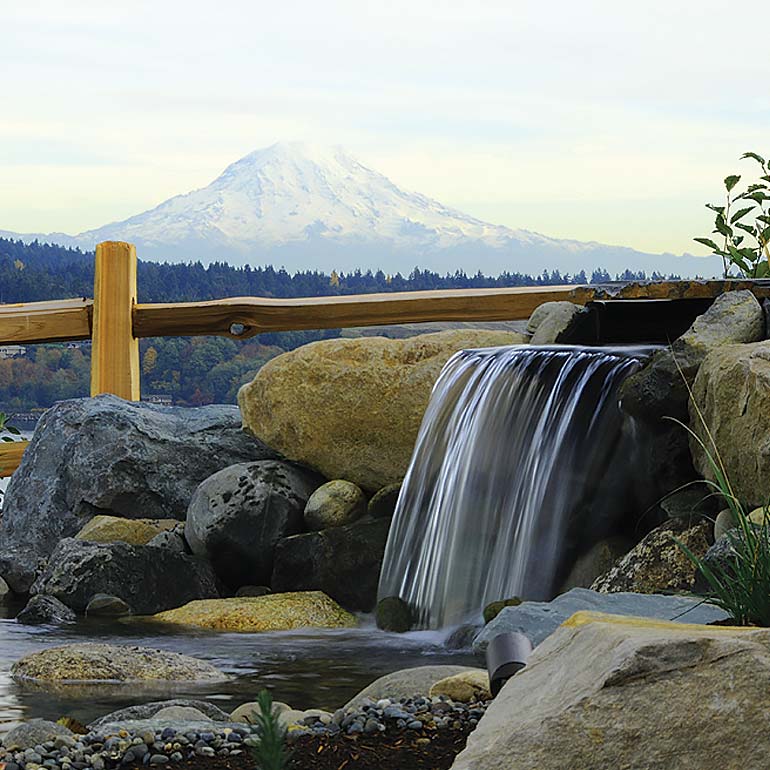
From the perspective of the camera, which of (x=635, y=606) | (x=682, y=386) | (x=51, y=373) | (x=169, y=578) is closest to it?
(x=635, y=606)

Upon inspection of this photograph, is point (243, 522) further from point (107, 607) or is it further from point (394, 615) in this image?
point (394, 615)

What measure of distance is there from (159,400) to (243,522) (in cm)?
209

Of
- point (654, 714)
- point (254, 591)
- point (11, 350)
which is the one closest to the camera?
point (654, 714)

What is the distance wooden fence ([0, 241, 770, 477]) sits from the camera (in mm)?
8117

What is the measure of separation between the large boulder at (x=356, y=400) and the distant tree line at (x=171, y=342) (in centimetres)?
169

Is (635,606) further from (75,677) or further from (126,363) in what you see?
(126,363)

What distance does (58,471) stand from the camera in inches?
312

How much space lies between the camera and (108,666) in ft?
15.3

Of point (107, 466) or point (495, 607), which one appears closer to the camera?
point (495, 607)

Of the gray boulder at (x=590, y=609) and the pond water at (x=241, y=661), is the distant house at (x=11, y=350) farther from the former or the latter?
the gray boulder at (x=590, y=609)

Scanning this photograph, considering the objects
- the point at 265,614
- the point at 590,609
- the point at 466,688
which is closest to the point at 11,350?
the point at 265,614

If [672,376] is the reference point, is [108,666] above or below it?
below

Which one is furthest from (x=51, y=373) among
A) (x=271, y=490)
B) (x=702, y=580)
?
(x=702, y=580)

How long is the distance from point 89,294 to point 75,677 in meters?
5.05
